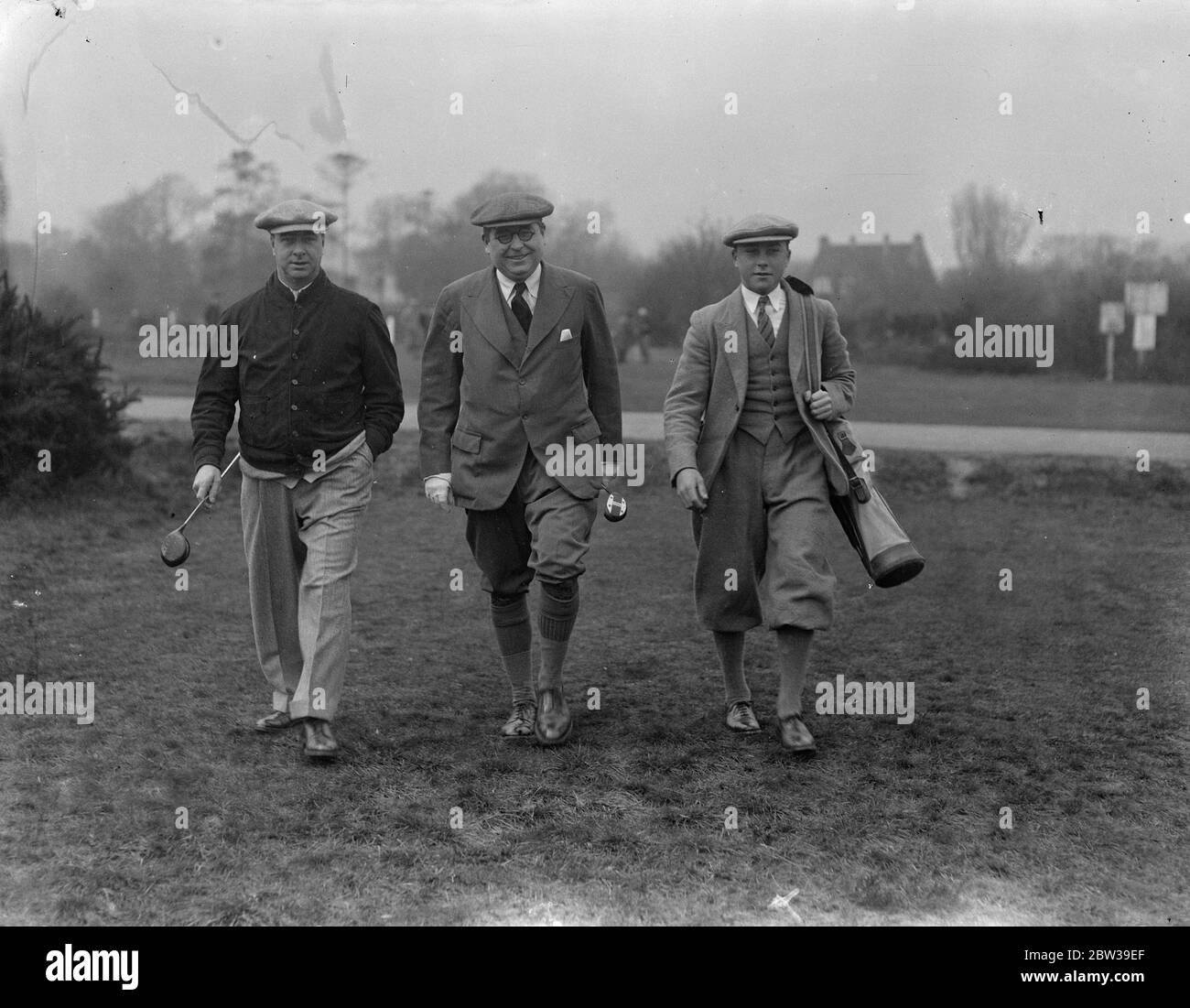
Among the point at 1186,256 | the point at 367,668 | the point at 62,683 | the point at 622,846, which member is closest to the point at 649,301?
the point at 1186,256

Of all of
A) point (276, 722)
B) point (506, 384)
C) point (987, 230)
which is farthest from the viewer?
point (987, 230)

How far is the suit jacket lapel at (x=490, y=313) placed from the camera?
584cm

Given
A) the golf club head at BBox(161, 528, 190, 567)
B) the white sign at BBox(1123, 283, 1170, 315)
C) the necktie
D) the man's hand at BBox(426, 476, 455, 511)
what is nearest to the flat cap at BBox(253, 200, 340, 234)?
the necktie

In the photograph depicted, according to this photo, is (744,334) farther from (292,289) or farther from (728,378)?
(292,289)

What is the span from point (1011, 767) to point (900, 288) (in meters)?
7.52

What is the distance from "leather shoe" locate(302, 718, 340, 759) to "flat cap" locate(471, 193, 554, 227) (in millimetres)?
2051

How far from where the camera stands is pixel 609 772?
5.39m

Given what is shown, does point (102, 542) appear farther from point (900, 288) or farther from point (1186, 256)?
point (1186, 256)

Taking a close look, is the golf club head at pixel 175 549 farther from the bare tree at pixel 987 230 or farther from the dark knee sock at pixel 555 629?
the bare tree at pixel 987 230

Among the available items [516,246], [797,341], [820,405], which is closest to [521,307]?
[516,246]

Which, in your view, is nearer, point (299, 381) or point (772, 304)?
point (299, 381)

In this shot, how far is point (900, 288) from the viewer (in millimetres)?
12375

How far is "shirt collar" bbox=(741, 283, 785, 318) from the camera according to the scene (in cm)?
592

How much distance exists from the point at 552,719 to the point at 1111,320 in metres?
8.24
